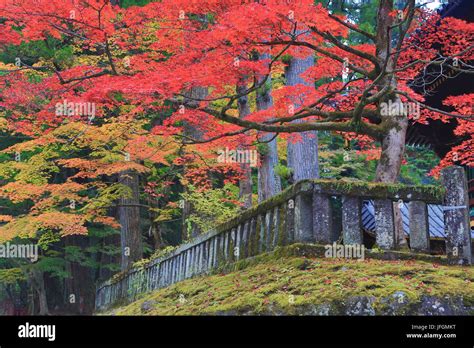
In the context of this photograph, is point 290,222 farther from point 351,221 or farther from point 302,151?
point 302,151

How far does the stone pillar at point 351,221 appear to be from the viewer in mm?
7473

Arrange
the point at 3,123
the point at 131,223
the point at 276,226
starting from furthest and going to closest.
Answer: the point at 131,223, the point at 3,123, the point at 276,226

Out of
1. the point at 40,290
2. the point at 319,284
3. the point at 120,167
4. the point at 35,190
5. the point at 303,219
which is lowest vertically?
the point at 40,290

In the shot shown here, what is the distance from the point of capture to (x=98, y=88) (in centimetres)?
1127

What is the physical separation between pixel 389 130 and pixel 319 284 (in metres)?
4.21

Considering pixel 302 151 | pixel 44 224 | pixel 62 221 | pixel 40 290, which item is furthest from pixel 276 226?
pixel 40 290

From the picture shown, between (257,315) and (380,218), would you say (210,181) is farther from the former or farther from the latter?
(257,315)

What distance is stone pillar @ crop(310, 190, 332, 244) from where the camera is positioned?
7488 millimetres

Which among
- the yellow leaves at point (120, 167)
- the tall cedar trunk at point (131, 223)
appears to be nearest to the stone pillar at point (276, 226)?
the yellow leaves at point (120, 167)

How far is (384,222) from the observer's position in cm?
760

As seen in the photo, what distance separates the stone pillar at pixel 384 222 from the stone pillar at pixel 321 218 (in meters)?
0.63

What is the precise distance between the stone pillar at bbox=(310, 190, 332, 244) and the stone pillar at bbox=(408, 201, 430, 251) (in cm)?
115

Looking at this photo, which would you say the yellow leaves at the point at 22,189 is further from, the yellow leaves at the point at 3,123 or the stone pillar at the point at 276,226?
the stone pillar at the point at 276,226

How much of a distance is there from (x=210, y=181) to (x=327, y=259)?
10.1 metres
